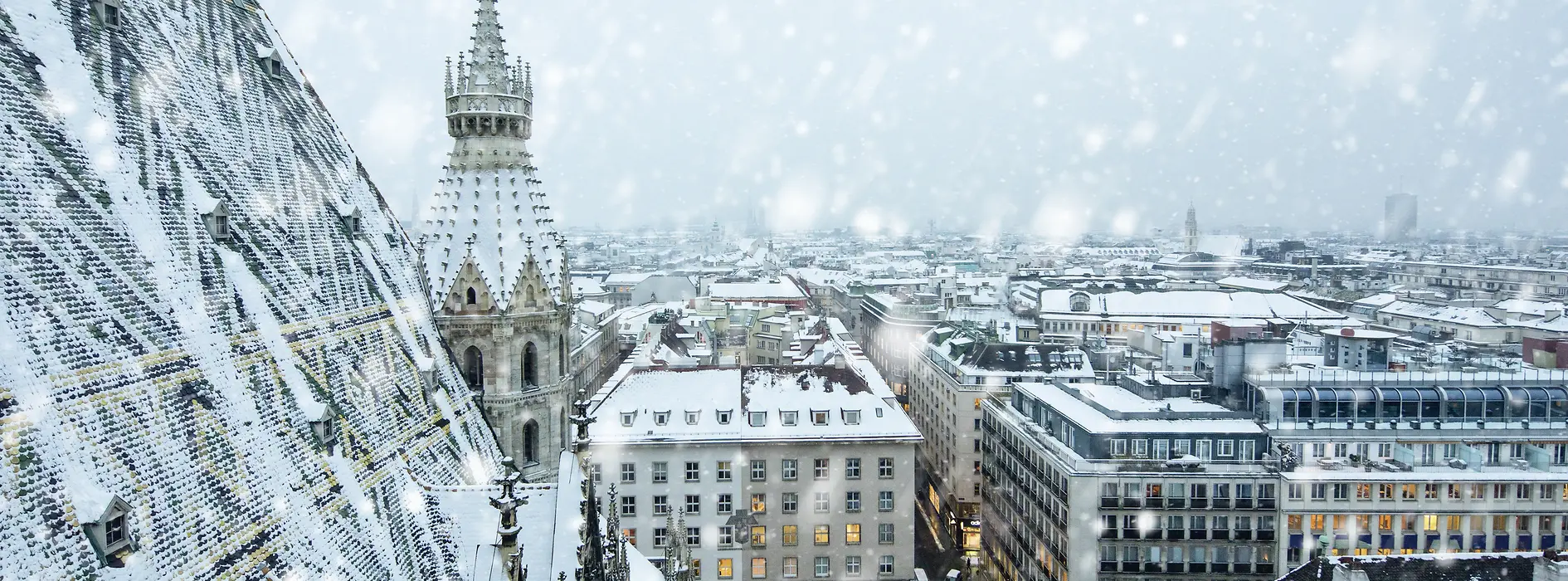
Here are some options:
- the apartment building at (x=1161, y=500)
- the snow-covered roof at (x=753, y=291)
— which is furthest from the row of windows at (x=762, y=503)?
the snow-covered roof at (x=753, y=291)

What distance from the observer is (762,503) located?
51812 mm

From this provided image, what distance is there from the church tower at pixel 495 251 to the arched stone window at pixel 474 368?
0.03 m

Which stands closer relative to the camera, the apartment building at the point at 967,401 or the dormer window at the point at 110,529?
the dormer window at the point at 110,529

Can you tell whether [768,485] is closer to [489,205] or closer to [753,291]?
[489,205]

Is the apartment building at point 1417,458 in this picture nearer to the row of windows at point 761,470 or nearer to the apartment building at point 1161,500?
the apartment building at point 1161,500

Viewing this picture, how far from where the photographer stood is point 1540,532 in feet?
158

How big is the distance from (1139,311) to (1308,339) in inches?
1329

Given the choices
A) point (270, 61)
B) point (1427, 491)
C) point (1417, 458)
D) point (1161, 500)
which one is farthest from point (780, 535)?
point (270, 61)

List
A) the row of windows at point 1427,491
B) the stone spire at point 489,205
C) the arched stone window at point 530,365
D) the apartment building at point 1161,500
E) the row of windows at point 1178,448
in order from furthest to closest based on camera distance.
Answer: the row of windows at point 1178,448 < the apartment building at point 1161,500 < the row of windows at point 1427,491 < the arched stone window at point 530,365 < the stone spire at point 489,205

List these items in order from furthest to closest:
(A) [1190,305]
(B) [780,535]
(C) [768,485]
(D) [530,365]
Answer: (A) [1190,305], (B) [780,535], (C) [768,485], (D) [530,365]

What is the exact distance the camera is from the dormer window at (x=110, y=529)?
42.8 ft

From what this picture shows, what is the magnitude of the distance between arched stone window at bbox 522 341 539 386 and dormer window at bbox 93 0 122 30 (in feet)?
47.1

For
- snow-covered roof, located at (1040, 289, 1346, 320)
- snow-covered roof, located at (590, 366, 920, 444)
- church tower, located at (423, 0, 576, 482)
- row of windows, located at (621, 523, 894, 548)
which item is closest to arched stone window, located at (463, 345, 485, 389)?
church tower, located at (423, 0, 576, 482)

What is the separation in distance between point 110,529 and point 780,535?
40696 mm
